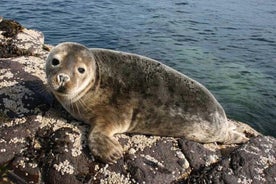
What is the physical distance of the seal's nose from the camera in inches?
162

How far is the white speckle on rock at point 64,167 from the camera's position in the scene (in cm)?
396


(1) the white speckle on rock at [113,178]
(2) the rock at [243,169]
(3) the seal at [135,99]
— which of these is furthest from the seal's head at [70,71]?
(2) the rock at [243,169]

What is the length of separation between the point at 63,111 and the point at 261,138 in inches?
91.2

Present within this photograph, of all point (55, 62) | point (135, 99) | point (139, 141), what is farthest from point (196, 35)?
point (55, 62)

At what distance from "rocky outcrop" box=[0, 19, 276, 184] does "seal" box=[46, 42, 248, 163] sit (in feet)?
0.50

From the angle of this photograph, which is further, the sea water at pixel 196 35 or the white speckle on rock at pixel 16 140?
the sea water at pixel 196 35

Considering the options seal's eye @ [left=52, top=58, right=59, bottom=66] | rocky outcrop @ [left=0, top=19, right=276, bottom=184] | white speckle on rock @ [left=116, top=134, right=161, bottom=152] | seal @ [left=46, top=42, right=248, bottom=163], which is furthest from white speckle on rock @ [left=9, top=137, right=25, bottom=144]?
white speckle on rock @ [left=116, top=134, right=161, bottom=152]

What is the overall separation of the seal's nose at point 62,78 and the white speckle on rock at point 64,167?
813 millimetres

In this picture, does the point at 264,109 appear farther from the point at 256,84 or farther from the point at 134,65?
the point at 134,65

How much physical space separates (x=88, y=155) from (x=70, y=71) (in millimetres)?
889

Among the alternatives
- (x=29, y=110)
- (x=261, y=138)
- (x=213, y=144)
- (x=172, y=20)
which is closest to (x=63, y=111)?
(x=29, y=110)

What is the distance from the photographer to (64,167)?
3.99 meters

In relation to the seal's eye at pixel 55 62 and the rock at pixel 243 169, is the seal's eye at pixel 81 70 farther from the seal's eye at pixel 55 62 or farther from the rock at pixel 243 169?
the rock at pixel 243 169

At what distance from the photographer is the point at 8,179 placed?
3844 millimetres
